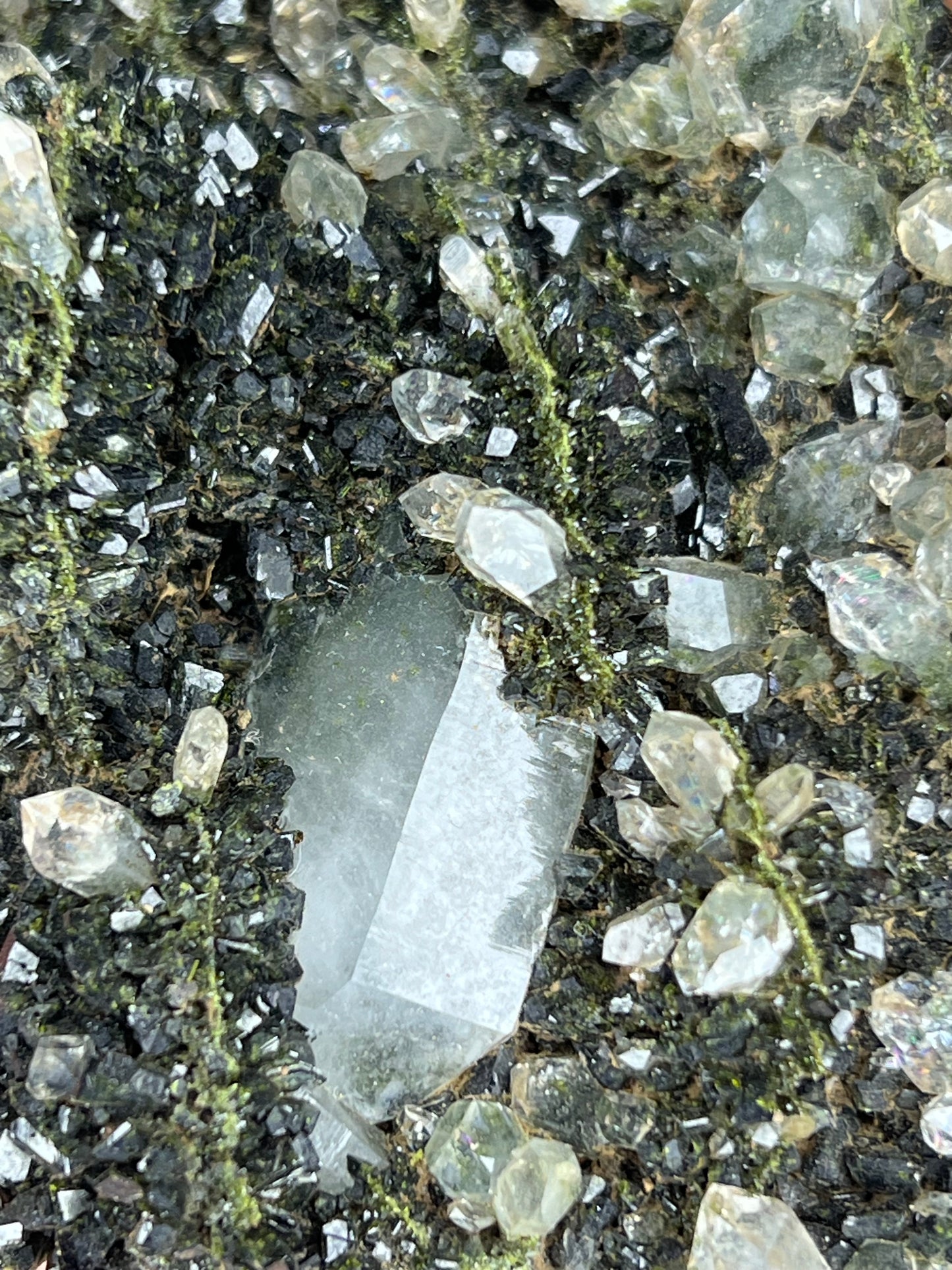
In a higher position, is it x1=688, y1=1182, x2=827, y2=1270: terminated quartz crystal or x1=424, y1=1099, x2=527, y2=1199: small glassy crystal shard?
x1=688, y1=1182, x2=827, y2=1270: terminated quartz crystal

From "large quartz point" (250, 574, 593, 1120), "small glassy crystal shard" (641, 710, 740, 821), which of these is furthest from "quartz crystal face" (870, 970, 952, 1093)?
"large quartz point" (250, 574, 593, 1120)

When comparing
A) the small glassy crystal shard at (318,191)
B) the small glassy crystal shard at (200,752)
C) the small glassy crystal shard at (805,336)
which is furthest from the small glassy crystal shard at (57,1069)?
the small glassy crystal shard at (805,336)

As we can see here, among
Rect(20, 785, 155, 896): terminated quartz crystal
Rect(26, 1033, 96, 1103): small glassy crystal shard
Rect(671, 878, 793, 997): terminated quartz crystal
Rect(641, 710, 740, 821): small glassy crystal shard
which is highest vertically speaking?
Rect(641, 710, 740, 821): small glassy crystal shard

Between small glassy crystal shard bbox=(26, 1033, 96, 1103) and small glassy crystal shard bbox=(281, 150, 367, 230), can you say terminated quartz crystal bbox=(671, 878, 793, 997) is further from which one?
small glassy crystal shard bbox=(281, 150, 367, 230)

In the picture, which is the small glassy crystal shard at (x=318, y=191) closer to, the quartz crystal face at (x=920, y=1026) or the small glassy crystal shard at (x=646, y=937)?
the small glassy crystal shard at (x=646, y=937)

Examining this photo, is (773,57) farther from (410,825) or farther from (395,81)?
(410,825)

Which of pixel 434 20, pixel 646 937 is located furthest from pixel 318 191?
pixel 646 937

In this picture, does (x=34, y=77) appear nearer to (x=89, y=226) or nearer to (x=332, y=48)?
(x=89, y=226)
